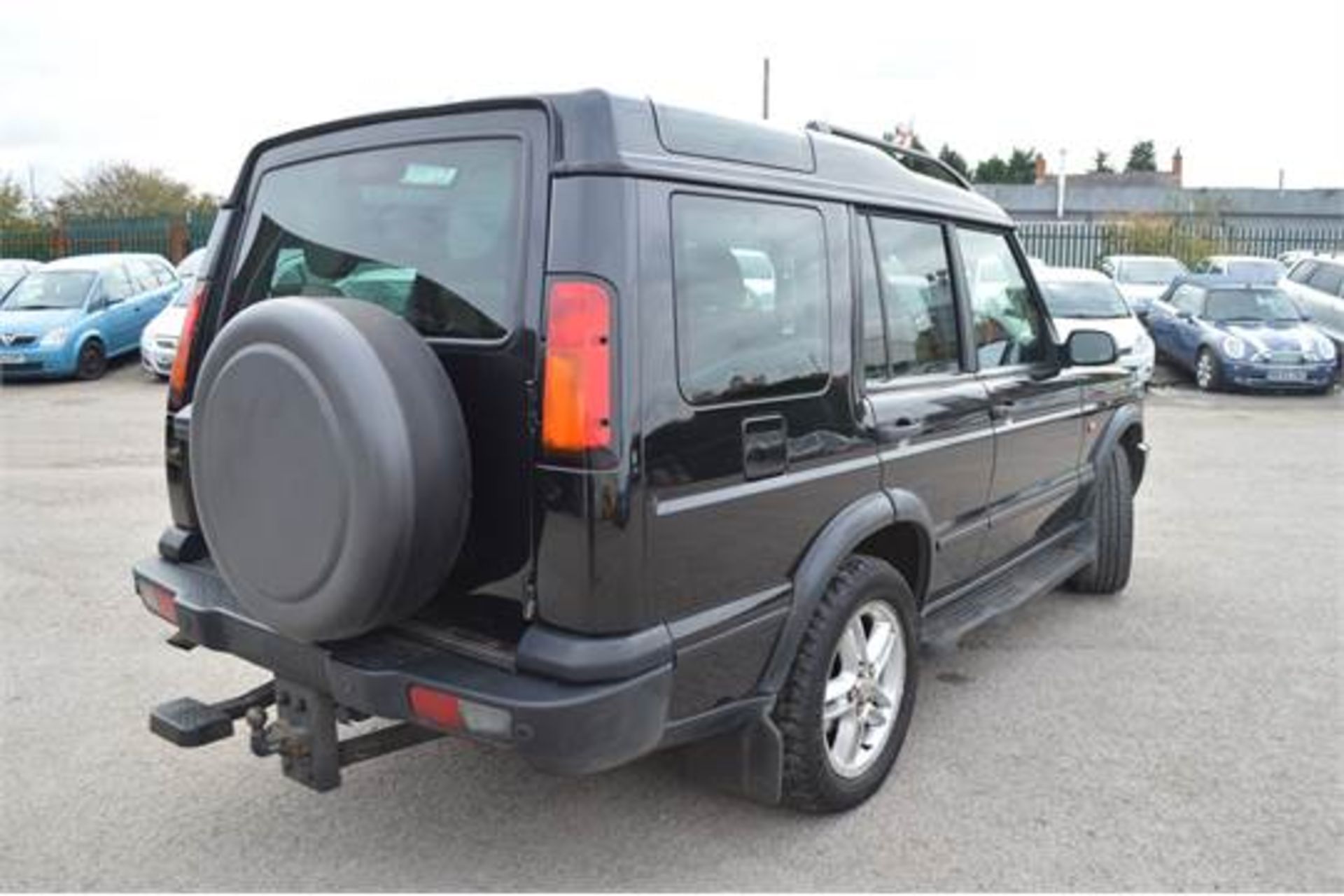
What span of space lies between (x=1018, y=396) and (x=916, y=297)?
0.84 metres

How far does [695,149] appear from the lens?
2736 mm

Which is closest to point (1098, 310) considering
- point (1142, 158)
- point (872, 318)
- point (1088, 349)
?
point (1088, 349)

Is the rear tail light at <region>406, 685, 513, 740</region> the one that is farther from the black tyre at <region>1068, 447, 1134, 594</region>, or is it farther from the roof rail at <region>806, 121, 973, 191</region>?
the black tyre at <region>1068, 447, 1134, 594</region>

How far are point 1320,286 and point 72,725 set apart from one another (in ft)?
59.9

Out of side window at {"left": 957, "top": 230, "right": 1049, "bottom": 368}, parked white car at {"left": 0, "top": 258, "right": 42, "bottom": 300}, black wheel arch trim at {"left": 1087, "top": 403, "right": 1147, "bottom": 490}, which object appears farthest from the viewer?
parked white car at {"left": 0, "top": 258, "right": 42, "bottom": 300}

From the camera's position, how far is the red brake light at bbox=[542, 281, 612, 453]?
2447mm

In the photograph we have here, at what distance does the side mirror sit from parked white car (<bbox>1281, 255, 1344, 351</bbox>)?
41.8ft

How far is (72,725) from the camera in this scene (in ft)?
12.7

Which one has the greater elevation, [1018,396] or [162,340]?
[1018,396]

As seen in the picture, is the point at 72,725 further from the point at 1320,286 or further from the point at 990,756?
the point at 1320,286

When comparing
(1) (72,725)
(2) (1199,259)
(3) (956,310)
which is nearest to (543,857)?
(1) (72,725)

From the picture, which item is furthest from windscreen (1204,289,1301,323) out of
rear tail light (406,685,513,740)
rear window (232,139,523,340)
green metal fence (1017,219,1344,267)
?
rear tail light (406,685,513,740)

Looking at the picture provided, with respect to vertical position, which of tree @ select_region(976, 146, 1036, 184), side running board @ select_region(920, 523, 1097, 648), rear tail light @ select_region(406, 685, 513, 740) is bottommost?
side running board @ select_region(920, 523, 1097, 648)

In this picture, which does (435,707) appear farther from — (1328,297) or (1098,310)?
(1328,297)
